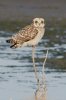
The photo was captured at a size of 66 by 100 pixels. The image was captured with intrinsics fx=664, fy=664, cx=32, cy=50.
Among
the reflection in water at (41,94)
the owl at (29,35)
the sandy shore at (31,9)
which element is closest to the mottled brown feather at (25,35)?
the owl at (29,35)

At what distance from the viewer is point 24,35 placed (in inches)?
385

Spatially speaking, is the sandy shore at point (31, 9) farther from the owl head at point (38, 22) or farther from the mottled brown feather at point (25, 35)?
the owl head at point (38, 22)

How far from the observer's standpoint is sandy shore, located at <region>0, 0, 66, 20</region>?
22.9 metres

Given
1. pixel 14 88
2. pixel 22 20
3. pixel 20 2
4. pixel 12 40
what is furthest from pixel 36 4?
pixel 12 40

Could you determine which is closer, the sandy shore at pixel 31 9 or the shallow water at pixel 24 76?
the shallow water at pixel 24 76

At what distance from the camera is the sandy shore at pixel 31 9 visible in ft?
75.0

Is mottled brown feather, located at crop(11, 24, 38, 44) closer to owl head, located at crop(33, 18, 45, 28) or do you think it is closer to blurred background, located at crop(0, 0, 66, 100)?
owl head, located at crop(33, 18, 45, 28)

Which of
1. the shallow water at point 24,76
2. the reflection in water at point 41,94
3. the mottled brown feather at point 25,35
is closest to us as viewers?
the reflection in water at point 41,94

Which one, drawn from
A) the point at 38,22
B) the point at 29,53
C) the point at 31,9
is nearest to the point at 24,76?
the point at 29,53

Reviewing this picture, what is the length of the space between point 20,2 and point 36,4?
601 millimetres

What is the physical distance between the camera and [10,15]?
2306cm

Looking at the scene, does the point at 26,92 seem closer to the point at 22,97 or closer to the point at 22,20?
the point at 22,97

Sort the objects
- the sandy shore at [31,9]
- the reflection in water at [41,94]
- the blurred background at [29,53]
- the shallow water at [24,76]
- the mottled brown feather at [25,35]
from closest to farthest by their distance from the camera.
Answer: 1. the reflection in water at [41,94]
2. the mottled brown feather at [25,35]
3. the shallow water at [24,76]
4. the blurred background at [29,53]
5. the sandy shore at [31,9]

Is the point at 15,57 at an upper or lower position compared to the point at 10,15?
upper
